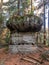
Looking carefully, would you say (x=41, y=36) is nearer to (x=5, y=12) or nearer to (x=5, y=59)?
(x=5, y=12)

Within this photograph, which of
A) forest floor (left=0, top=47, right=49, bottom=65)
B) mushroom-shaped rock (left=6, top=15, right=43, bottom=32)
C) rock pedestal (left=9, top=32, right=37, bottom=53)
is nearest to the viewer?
forest floor (left=0, top=47, right=49, bottom=65)

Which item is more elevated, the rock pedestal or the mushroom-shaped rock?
the mushroom-shaped rock

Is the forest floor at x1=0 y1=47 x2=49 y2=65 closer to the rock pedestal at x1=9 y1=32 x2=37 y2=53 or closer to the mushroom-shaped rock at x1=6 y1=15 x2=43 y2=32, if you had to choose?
the rock pedestal at x1=9 y1=32 x2=37 y2=53

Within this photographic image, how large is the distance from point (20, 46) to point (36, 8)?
3.82m

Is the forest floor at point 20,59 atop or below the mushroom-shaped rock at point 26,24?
below

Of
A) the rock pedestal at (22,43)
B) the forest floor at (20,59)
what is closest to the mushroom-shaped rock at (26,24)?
the rock pedestal at (22,43)

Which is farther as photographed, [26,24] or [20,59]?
[26,24]

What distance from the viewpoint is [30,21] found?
702 centimetres

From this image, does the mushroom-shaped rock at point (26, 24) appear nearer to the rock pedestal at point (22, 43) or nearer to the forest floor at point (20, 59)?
the rock pedestal at point (22, 43)

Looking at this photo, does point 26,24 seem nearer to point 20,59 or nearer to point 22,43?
point 22,43

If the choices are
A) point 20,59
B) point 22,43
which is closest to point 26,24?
point 22,43

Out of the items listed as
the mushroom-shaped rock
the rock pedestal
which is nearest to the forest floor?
the rock pedestal

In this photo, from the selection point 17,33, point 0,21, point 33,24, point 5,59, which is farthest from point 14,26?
point 0,21

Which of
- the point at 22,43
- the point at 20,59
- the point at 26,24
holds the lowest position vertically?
the point at 20,59
